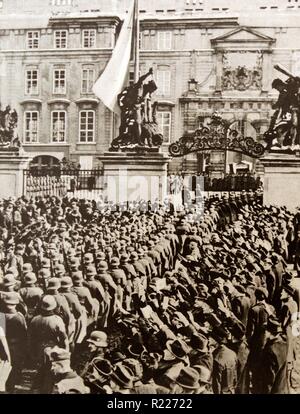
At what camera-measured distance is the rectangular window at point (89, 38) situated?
24.5ft

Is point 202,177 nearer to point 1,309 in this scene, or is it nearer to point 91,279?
point 91,279

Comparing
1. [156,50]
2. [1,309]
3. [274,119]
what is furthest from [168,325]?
[156,50]

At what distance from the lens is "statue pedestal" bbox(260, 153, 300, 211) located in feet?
23.8

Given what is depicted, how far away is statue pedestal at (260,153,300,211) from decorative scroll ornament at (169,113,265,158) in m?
0.18

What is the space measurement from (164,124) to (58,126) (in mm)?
1151

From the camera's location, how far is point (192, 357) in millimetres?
5457

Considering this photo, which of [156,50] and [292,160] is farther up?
[156,50]

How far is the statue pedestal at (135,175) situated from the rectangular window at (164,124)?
20 centimetres

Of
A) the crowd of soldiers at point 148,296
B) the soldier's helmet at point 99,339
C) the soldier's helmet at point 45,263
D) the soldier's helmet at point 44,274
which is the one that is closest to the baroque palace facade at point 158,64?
the crowd of soldiers at point 148,296

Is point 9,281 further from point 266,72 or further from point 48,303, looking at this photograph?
point 266,72

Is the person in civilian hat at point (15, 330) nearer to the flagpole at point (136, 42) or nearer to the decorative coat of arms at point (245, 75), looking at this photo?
the flagpole at point (136, 42)

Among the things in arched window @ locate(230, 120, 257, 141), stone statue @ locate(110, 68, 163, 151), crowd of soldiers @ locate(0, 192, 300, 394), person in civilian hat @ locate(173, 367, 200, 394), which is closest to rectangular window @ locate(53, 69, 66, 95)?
stone statue @ locate(110, 68, 163, 151)

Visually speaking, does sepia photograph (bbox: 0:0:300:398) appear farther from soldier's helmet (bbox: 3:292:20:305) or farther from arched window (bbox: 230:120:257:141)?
soldier's helmet (bbox: 3:292:20:305)

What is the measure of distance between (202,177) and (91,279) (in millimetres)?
1748
